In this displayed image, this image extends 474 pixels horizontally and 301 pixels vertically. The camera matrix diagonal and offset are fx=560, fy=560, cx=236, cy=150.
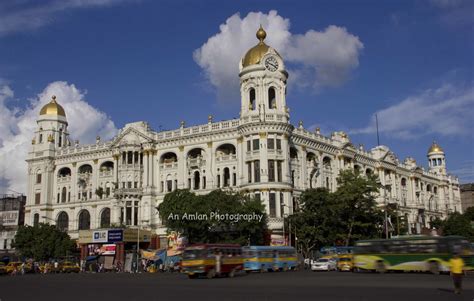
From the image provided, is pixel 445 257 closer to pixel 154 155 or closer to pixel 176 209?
pixel 176 209

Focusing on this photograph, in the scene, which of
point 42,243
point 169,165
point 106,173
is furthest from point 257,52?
point 42,243

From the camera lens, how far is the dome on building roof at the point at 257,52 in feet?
261

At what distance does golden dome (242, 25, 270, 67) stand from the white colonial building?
15cm

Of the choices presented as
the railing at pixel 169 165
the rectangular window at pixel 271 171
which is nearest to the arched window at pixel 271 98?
the rectangular window at pixel 271 171

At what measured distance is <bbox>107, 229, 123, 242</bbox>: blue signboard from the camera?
7775 centimetres

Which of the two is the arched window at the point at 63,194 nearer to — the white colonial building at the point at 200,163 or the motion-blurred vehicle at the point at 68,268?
the white colonial building at the point at 200,163

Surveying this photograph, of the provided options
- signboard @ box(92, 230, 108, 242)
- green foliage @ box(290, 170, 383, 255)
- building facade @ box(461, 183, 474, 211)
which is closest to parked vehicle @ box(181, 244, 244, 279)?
green foliage @ box(290, 170, 383, 255)

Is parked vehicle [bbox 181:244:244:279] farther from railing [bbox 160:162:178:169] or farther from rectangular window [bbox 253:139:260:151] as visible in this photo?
railing [bbox 160:162:178:169]

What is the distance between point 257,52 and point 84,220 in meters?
41.1

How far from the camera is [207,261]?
1668 inches

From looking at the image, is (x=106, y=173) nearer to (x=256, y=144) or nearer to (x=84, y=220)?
(x=84, y=220)

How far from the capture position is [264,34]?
8231 centimetres

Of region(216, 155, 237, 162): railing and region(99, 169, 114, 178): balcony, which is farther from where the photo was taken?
region(99, 169, 114, 178): balcony

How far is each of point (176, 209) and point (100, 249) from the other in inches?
837
